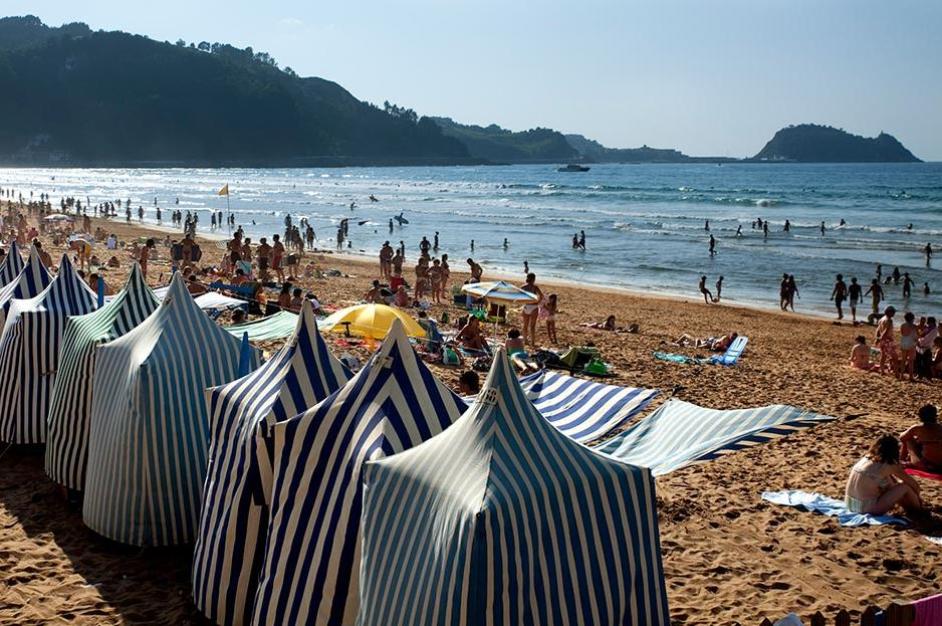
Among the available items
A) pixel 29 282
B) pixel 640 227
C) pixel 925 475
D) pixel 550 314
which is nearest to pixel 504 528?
pixel 925 475

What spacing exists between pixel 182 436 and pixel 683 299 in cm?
2132

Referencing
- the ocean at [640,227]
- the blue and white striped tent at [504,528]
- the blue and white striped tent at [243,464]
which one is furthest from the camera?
the ocean at [640,227]

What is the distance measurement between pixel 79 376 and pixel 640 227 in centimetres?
4411

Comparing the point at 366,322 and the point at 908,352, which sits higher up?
the point at 366,322

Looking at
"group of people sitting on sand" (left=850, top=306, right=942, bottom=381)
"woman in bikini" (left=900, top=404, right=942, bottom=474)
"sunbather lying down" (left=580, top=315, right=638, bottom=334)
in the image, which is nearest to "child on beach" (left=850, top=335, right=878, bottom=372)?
"group of people sitting on sand" (left=850, top=306, right=942, bottom=381)

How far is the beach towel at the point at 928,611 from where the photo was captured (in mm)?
4359

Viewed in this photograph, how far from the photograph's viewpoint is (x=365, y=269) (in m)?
30.8

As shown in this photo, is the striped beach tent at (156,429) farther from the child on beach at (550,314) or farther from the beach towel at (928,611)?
the child on beach at (550,314)

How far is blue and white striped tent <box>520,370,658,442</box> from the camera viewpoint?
6086mm

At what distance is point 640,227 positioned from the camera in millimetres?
49656

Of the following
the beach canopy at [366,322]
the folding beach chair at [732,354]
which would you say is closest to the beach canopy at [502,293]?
the beach canopy at [366,322]

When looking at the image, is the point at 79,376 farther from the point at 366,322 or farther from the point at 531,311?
the point at 531,311

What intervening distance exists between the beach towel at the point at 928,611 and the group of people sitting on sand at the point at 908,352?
1162 cm

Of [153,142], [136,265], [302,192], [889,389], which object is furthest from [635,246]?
[153,142]
